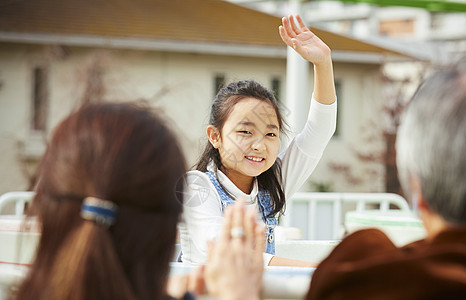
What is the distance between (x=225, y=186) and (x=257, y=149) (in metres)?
0.18

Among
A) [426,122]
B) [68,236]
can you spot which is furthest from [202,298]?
[426,122]

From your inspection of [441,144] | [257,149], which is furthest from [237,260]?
[257,149]

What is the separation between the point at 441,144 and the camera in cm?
88

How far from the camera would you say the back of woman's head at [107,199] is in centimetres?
89

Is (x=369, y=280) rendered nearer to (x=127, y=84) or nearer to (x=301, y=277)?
(x=301, y=277)

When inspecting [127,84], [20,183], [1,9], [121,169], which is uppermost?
[1,9]

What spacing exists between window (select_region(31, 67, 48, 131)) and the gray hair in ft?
30.7

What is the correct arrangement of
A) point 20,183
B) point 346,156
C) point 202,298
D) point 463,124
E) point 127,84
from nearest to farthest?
1. point 463,124
2. point 202,298
3. point 20,183
4. point 127,84
5. point 346,156

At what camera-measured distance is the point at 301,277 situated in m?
1.08

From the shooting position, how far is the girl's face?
193cm

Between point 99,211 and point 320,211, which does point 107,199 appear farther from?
point 320,211

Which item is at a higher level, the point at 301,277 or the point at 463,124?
the point at 463,124

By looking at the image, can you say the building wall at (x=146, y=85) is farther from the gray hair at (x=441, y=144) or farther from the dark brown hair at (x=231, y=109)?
the gray hair at (x=441, y=144)

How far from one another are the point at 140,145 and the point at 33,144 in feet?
29.8
